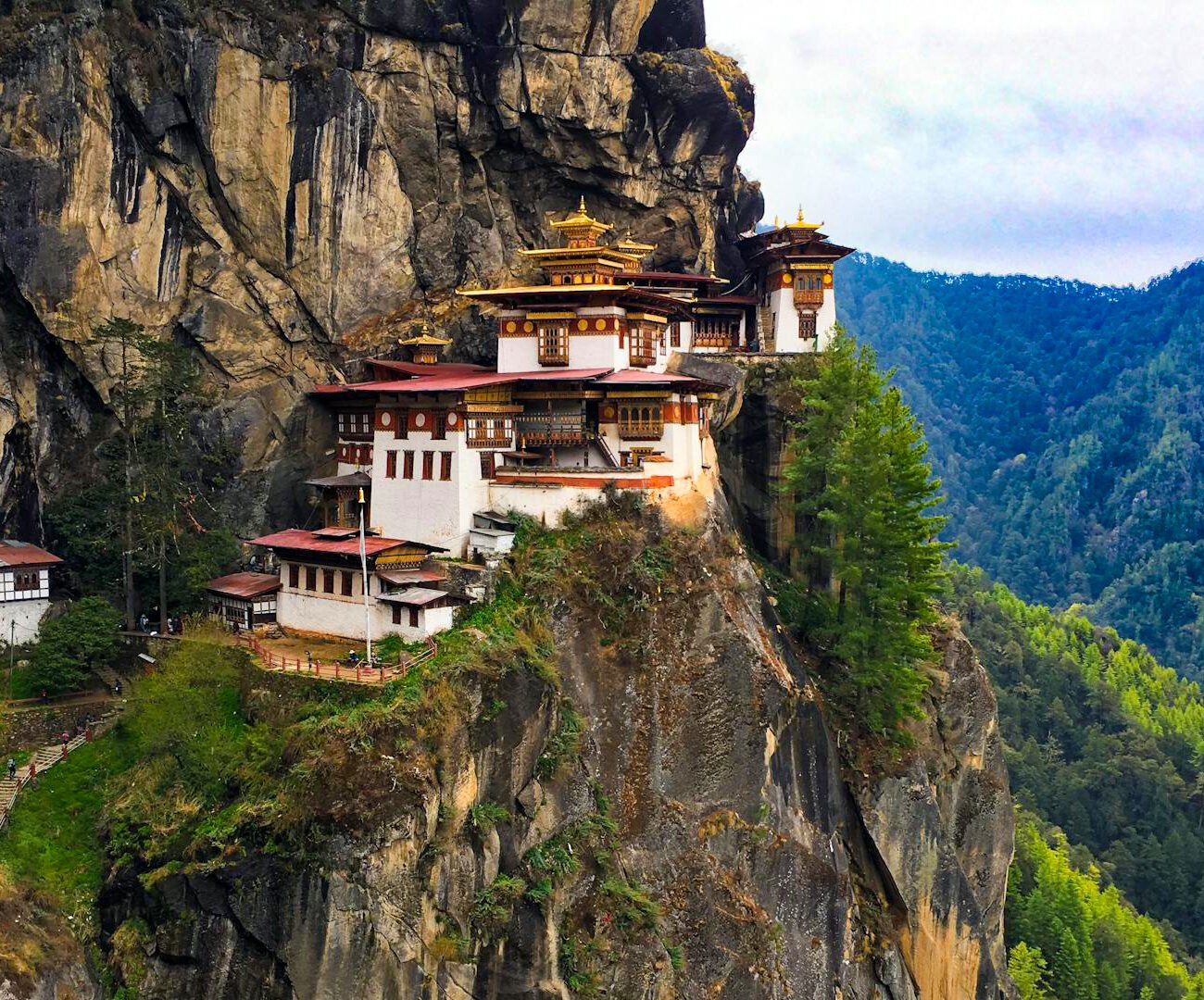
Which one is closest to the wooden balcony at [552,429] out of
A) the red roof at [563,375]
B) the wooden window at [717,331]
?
the red roof at [563,375]

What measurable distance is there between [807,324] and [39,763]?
133 ft

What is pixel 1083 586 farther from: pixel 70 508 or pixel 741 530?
pixel 70 508

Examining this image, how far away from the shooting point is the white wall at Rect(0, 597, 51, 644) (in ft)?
136

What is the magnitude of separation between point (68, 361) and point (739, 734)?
29.1 meters

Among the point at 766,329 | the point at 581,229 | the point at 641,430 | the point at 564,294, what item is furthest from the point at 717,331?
the point at 641,430

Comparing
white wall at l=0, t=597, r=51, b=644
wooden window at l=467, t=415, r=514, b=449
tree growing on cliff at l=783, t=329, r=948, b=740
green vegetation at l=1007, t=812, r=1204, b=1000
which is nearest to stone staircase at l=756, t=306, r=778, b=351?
tree growing on cliff at l=783, t=329, r=948, b=740

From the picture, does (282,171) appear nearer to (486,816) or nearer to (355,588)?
(355,588)

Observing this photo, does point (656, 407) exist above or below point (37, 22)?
below

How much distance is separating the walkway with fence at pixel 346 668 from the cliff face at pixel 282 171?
12.6m

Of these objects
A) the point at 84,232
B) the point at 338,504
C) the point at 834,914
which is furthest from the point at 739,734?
the point at 84,232

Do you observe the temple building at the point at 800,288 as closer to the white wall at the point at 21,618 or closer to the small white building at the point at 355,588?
the small white building at the point at 355,588

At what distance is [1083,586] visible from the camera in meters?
180

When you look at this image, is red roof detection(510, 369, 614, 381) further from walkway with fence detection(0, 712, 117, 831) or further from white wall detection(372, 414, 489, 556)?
walkway with fence detection(0, 712, 117, 831)

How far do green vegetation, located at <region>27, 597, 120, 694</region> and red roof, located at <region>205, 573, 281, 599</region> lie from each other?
3551 mm
